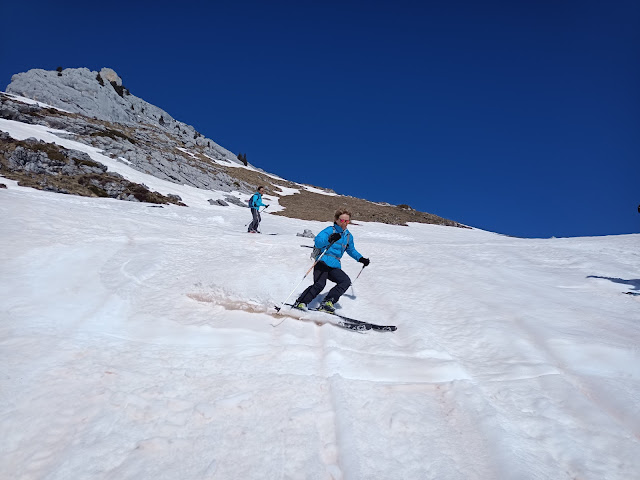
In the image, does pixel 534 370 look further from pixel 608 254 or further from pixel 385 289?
pixel 608 254

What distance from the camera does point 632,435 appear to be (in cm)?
316

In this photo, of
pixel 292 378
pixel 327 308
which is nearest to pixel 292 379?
pixel 292 378

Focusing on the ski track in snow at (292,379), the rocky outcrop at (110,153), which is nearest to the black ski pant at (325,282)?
the ski track in snow at (292,379)

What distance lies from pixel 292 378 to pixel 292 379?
24 mm

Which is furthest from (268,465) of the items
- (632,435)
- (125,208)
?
(125,208)

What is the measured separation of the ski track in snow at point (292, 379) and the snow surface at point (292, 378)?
0.02 metres

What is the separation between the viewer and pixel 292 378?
4043 millimetres

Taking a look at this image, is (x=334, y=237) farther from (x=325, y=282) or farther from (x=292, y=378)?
(x=292, y=378)

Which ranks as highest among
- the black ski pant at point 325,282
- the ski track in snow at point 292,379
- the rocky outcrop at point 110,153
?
the rocky outcrop at point 110,153

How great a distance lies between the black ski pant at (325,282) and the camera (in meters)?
6.69

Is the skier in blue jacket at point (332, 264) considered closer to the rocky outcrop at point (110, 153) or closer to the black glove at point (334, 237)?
the black glove at point (334, 237)

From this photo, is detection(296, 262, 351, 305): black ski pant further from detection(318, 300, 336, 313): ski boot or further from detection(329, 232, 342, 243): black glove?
detection(329, 232, 342, 243): black glove

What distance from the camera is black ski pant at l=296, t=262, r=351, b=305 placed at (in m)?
6.69

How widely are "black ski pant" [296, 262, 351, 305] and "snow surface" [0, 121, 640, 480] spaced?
0.49 meters
